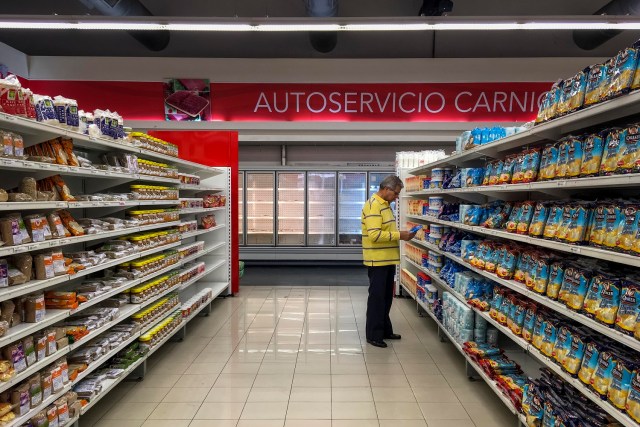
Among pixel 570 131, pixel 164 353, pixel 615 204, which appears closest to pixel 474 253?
pixel 570 131

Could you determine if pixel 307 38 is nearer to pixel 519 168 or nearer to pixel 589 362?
pixel 519 168

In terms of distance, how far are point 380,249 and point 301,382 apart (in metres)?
1.60

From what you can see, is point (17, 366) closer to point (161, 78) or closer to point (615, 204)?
point (615, 204)

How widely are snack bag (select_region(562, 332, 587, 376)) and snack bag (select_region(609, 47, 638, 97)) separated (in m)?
1.26

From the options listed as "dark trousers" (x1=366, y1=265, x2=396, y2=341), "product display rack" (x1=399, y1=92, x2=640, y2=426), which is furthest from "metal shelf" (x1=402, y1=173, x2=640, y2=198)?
"dark trousers" (x1=366, y1=265, x2=396, y2=341)

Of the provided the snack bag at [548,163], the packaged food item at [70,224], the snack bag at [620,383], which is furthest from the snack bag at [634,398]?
the packaged food item at [70,224]

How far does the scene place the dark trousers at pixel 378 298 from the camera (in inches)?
180

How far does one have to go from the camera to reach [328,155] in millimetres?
9797

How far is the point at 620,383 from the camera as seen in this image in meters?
1.88

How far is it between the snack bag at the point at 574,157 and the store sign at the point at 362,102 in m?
6.11

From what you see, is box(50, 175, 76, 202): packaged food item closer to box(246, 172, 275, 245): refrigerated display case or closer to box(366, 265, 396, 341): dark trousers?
box(366, 265, 396, 341): dark trousers

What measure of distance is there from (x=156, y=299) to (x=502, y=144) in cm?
348

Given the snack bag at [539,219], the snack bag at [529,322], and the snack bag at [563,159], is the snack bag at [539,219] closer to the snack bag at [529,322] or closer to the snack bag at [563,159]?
the snack bag at [563,159]

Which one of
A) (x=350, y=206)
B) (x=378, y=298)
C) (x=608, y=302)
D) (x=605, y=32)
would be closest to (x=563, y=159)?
(x=608, y=302)
